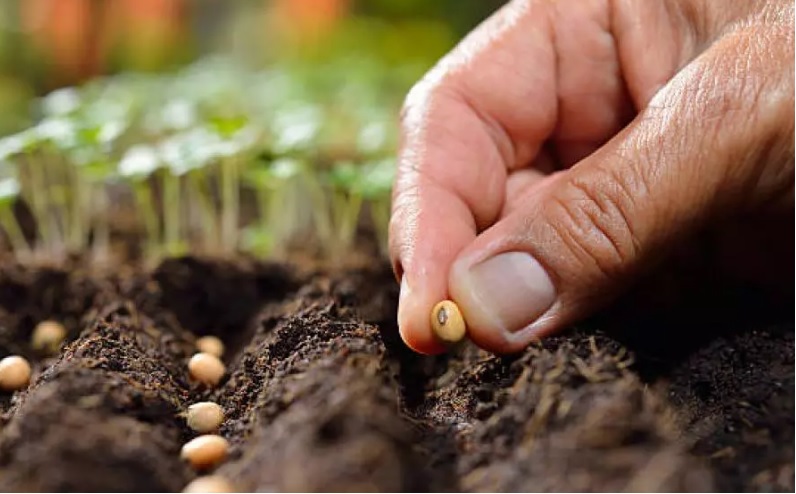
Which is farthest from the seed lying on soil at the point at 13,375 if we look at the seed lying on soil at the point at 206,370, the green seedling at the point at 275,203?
the green seedling at the point at 275,203

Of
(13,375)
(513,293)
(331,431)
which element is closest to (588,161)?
(513,293)

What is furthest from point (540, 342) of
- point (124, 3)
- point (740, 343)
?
point (124, 3)

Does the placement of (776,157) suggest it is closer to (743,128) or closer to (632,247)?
(743,128)

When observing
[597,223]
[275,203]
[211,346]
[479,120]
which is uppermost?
[275,203]

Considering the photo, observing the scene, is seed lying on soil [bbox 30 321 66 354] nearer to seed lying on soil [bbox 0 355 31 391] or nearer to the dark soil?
the dark soil

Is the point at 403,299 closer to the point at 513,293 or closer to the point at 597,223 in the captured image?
the point at 513,293

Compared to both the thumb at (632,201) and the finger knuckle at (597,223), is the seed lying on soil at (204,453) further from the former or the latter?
the finger knuckle at (597,223)

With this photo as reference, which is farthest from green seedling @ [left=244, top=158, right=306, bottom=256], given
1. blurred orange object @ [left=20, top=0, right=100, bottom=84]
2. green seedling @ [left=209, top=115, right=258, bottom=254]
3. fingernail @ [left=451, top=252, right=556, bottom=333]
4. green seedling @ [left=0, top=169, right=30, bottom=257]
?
blurred orange object @ [left=20, top=0, right=100, bottom=84]
